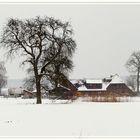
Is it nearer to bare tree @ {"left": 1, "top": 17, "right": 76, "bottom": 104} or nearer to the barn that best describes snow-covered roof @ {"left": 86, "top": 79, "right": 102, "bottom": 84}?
the barn

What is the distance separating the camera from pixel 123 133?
15.1m

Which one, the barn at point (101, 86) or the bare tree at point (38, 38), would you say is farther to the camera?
the barn at point (101, 86)

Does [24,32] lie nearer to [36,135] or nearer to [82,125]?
[82,125]

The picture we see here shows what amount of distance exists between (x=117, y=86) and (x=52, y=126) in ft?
246

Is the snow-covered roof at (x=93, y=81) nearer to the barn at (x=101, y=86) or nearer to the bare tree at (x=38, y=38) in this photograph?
the barn at (x=101, y=86)

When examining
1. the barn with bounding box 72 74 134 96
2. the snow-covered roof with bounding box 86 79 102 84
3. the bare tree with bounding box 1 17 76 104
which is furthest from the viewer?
the snow-covered roof with bounding box 86 79 102 84

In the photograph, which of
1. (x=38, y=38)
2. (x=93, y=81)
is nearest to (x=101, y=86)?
(x=93, y=81)

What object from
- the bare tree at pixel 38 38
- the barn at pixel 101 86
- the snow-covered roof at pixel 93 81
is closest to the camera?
the bare tree at pixel 38 38

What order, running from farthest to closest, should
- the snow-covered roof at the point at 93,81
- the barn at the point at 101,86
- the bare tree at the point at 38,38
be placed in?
1. the snow-covered roof at the point at 93,81
2. the barn at the point at 101,86
3. the bare tree at the point at 38,38

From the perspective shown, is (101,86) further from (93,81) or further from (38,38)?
(38,38)

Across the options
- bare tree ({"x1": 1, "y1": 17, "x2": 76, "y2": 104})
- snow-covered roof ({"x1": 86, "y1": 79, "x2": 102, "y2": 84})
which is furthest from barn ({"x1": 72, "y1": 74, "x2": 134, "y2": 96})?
bare tree ({"x1": 1, "y1": 17, "x2": 76, "y2": 104})

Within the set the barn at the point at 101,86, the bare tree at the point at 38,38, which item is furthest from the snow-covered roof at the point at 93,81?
the bare tree at the point at 38,38

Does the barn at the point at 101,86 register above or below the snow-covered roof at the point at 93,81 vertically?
below

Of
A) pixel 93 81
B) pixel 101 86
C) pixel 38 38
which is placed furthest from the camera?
pixel 93 81
